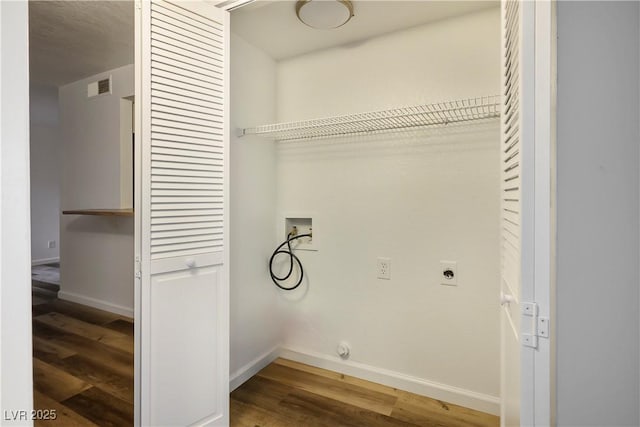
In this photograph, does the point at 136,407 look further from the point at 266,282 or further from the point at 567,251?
the point at 567,251

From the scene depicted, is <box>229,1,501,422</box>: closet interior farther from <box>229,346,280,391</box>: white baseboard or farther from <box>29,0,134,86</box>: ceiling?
<box>29,0,134,86</box>: ceiling

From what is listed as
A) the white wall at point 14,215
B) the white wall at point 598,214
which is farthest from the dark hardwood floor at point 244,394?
the white wall at point 14,215

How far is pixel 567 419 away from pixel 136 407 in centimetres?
154

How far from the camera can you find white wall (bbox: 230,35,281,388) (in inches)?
79.2

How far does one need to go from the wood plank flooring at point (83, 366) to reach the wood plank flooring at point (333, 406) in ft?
2.21

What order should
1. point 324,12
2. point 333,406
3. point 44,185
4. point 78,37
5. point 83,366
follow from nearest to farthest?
point 324,12 → point 333,406 → point 83,366 → point 78,37 → point 44,185

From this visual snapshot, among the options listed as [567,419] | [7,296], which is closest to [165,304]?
[7,296]

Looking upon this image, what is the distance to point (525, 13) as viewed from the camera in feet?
2.38

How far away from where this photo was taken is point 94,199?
244 cm

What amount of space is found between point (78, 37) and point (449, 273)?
9.52 feet

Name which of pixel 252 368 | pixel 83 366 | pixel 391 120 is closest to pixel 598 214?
pixel 391 120

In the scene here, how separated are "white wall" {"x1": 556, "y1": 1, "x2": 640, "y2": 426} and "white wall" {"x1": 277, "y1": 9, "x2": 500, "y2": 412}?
110 centimetres

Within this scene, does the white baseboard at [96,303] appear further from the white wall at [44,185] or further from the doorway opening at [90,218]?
the white wall at [44,185]

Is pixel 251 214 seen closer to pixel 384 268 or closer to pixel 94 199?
pixel 384 268
